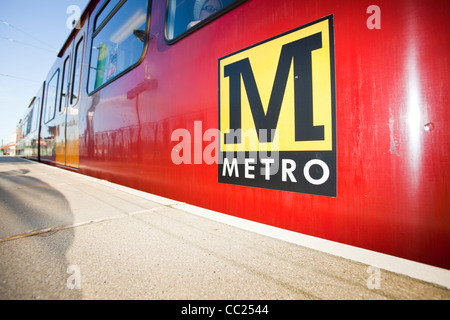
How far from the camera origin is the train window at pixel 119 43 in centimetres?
222

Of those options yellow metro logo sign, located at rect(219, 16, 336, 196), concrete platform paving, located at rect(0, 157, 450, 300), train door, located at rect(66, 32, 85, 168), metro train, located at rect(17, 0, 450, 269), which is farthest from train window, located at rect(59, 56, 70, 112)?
yellow metro logo sign, located at rect(219, 16, 336, 196)

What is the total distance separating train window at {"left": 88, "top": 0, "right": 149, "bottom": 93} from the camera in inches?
87.4

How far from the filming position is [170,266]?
0.72 metres

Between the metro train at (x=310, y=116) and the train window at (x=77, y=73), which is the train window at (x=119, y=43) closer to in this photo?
the metro train at (x=310, y=116)

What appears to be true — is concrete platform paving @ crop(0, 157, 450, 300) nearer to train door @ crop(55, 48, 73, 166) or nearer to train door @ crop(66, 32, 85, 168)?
train door @ crop(66, 32, 85, 168)

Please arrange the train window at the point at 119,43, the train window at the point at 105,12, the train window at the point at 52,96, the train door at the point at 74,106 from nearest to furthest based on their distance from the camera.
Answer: the train window at the point at 119,43
the train window at the point at 105,12
the train door at the point at 74,106
the train window at the point at 52,96

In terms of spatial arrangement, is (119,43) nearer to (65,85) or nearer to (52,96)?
(65,85)

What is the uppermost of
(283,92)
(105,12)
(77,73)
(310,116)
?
(105,12)

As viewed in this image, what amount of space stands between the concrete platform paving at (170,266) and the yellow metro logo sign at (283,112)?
354 millimetres

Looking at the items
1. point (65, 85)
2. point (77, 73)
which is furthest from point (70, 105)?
point (65, 85)

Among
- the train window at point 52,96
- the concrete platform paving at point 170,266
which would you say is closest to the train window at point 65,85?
the train window at point 52,96

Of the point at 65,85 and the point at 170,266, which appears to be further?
the point at 65,85

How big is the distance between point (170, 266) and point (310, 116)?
95 cm
